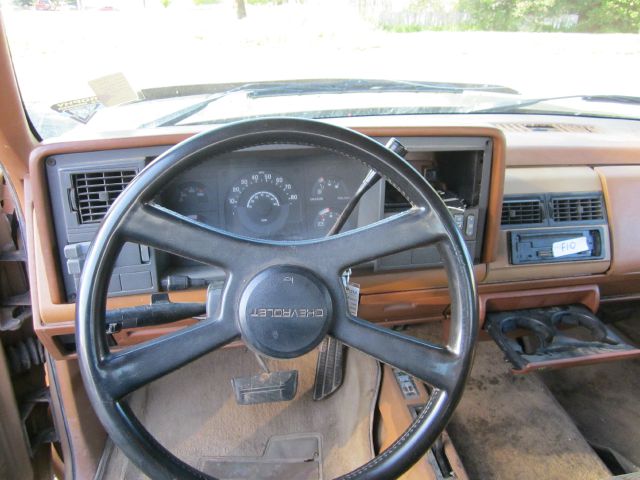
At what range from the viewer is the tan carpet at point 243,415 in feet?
7.02

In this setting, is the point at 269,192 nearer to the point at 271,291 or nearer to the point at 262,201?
the point at 262,201

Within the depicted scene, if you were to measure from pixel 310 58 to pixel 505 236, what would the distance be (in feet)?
3.39

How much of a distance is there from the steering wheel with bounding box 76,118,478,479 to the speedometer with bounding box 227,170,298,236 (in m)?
0.61

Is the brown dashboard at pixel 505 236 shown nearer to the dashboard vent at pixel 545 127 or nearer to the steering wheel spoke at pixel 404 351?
the dashboard vent at pixel 545 127

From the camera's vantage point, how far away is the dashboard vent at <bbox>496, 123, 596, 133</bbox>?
2.37 metres

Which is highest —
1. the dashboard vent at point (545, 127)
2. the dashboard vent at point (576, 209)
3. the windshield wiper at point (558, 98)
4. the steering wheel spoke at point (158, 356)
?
the windshield wiper at point (558, 98)

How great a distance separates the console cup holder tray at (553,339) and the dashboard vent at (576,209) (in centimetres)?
38

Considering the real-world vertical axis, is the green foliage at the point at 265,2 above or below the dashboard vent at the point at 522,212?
above

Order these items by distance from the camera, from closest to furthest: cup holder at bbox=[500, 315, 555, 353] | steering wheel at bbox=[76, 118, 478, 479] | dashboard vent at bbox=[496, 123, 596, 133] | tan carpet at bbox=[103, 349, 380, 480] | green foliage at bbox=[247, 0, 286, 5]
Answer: steering wheel at bbox=[76, 118, 478, 479] < green foliage at bbox=[247, 0, 286, 5] < cup holder at bbox=[500, 315, 555, 353] < tan carpet at bbox=[103, 349, 380, 480] < dashboard vent at bbox=[496, 123, 596, 133]

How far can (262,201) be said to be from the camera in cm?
167

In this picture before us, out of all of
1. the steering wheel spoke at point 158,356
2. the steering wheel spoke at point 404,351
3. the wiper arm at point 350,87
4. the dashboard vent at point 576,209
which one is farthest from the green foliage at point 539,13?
the steering wheel spoke at point 158,356

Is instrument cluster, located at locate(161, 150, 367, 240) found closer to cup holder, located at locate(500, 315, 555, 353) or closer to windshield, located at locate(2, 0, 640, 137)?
windshield, located at locate(2, 0, 640, 137)

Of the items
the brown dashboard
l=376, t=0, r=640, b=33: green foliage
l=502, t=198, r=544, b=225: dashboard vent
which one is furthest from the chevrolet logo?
l=376, t=0, r=640, b=33: green foliage

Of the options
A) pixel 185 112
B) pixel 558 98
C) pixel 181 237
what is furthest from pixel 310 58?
pixel 181 237
